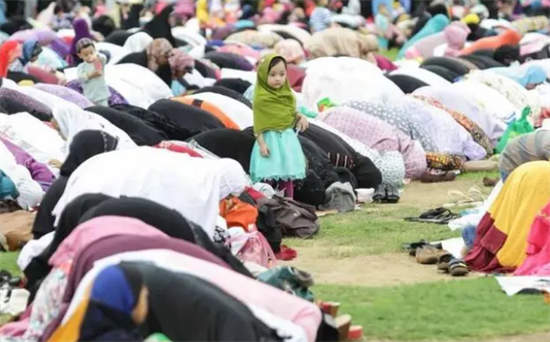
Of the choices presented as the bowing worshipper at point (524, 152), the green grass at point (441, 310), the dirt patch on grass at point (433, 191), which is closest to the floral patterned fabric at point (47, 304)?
the green grass at point (441, 310)

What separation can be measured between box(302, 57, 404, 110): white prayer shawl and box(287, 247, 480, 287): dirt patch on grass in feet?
19.5

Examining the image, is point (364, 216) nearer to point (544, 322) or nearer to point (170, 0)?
point (544, 322)

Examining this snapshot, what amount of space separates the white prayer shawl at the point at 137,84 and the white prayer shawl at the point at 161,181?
20.8 feet

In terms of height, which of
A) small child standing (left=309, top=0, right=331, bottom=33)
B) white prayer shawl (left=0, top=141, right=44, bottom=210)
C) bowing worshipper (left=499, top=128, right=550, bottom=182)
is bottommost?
small child standing (left=309, top=0, right=331, bottom=33)

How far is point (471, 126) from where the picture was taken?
15.2m

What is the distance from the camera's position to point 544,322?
707cm

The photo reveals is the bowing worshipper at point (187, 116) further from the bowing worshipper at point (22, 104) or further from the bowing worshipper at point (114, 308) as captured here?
the bowing worshipper at point (114, 308)

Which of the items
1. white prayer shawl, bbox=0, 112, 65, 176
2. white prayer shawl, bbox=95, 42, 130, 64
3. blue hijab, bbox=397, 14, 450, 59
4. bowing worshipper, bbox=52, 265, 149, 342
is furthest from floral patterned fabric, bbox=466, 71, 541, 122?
bowing worshipper, bbox=52, 265, 149, 342

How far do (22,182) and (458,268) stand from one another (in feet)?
10.6

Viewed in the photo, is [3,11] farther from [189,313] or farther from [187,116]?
[189,313]

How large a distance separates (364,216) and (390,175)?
1.52 metres

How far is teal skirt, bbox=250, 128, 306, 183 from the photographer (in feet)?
35.6

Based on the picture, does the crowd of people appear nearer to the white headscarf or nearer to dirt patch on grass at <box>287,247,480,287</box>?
the white headscarf

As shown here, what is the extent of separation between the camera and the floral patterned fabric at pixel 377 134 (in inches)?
524
